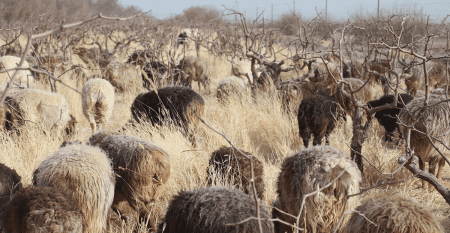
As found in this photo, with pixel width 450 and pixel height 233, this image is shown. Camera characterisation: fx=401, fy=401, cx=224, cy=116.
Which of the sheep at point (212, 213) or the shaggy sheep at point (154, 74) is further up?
the shaggy sheep at point (154, 74)

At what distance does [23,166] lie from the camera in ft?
15.3

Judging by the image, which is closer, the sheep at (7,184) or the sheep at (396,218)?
the sheep at (396,218)

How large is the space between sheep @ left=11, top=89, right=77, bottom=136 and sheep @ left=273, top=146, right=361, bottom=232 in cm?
405

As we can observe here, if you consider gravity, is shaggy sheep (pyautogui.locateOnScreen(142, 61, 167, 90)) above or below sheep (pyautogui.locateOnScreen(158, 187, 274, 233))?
above

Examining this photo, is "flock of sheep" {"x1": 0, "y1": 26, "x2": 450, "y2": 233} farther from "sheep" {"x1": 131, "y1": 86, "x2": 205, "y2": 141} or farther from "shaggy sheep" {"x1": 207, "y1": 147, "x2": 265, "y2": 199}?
"sheep" {"x1": 131, "y1": 86, "x2": 205, "y2": 141}

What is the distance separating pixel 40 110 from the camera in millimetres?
5672

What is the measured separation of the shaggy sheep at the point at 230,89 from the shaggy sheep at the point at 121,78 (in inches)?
107

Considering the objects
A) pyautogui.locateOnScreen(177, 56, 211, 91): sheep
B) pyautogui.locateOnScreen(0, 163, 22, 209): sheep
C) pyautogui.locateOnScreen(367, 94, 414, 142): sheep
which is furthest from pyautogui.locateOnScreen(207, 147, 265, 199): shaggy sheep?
pyautogui.locateOnScreen(177, 56, 211, 91): sheep

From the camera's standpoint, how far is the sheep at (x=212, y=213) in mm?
2281

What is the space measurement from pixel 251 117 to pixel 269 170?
245 cm

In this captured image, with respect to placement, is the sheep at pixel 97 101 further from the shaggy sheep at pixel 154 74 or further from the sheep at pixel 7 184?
the sheep at pixel 7 184

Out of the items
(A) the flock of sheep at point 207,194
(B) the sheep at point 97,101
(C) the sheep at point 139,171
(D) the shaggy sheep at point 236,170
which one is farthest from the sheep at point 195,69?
(C) the sheep at point 139,171

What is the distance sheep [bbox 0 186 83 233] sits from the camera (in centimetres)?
223

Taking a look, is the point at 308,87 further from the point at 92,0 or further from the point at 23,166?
the point at 92,0
